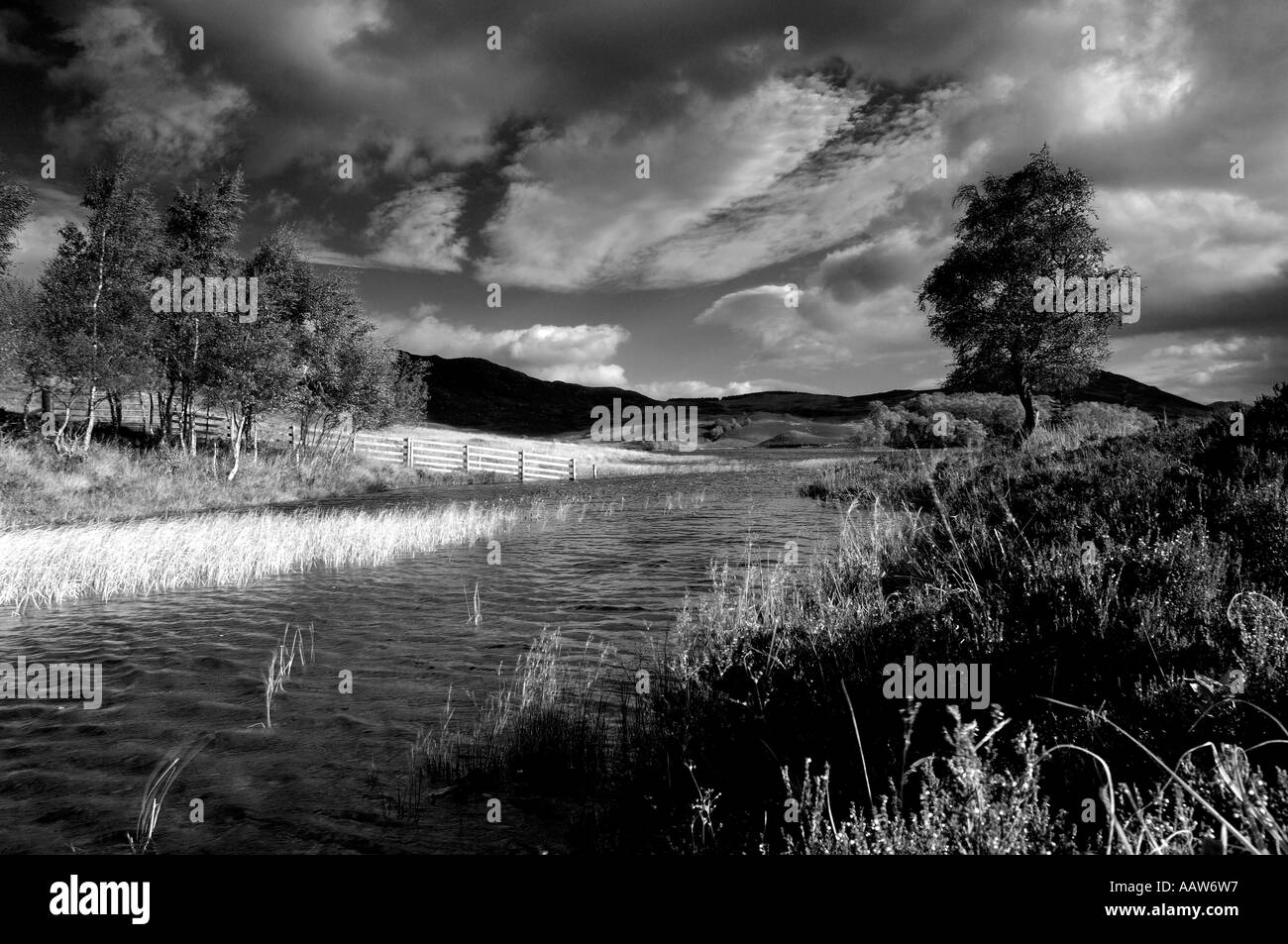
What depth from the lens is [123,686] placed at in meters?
7.30

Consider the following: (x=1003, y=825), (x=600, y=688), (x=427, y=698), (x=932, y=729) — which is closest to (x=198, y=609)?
(x=427, y=698)

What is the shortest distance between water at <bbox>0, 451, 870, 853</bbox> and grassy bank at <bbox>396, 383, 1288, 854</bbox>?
943 millimetres

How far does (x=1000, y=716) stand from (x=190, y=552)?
1594cm

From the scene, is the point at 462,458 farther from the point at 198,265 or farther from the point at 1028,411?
the point at 1028,411

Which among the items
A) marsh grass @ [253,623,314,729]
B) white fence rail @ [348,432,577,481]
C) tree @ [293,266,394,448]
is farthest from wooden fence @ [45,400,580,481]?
marsh grass @ [253,623,314,729]

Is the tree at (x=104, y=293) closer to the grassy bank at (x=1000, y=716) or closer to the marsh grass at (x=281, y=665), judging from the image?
the marsh grass at (x=281, y=665)

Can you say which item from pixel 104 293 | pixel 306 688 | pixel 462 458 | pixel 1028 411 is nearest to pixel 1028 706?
pixel 306 688

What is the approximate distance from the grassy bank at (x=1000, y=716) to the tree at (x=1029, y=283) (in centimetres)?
2115

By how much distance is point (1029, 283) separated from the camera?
27344 millimetres

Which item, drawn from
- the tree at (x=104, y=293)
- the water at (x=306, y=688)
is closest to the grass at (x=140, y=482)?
the tree at (x=104, y=293)

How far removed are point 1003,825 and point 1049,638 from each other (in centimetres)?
269

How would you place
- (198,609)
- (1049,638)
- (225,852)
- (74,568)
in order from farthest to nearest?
(74,568) < (198,609) < (1049,638) < (225,852)

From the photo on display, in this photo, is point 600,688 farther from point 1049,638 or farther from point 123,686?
point 123,686

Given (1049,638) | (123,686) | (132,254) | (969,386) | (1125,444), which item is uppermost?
(132,254)
